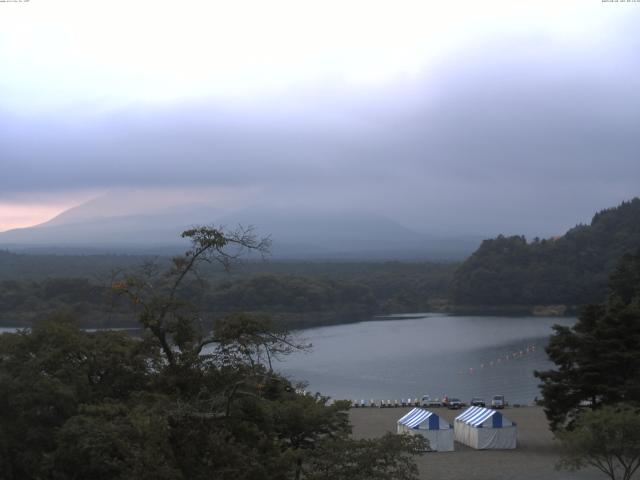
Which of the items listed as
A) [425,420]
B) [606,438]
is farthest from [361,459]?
[425,420]

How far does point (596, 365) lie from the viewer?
57.9ft

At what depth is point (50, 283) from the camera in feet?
200

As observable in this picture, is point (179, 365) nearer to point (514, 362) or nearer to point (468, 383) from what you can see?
point (468, 383)

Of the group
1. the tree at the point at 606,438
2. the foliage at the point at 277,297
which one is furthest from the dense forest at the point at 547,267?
the tree at the point at 606,438

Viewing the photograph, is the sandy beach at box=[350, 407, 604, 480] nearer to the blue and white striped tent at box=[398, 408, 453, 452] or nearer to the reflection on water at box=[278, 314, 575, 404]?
the blue and white striped tent at box=[398, 408, 453, 452]

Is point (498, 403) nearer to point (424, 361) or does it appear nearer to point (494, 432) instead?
point (494, 432)

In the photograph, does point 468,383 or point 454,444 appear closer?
point 454,444

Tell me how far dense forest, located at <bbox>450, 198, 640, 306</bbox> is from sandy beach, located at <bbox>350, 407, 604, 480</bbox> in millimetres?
50040

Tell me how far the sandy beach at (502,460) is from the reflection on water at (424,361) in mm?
5901

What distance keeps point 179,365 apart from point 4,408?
2675mm

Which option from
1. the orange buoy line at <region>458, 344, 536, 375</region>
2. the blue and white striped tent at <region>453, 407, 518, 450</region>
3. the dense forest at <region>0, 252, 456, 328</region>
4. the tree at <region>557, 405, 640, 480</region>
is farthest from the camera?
the dense forest at <region>0, 252, 456, 328</region>

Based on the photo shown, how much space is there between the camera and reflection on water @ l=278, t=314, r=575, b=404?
32.3 m

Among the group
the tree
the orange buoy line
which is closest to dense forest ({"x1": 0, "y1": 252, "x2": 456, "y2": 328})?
the orange buoy line

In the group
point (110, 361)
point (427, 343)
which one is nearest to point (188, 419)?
point (110, 361)
